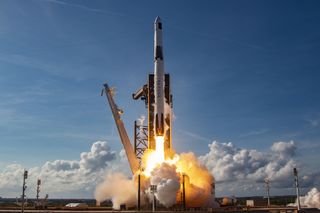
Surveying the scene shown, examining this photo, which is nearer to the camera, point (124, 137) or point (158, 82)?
point (158, 82)

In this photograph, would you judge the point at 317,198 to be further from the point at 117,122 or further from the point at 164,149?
the point at 117,122

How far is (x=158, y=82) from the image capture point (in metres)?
73.2

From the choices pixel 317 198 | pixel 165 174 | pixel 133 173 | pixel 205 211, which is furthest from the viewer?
pixel 317 198

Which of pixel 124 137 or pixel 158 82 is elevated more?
pixel 158 82

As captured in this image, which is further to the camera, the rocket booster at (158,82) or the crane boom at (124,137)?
→ the crane boom at (124,137)

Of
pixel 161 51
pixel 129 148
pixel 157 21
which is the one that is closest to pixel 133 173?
pixel 129 148

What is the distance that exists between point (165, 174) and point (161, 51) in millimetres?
24419

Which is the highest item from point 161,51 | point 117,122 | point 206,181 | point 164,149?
point 161,51

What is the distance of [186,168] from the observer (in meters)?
76.2

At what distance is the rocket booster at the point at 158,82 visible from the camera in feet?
237

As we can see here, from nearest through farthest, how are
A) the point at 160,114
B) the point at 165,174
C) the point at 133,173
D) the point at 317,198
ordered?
the point at 165,174
the point at 160,114
the point at 133,173
the point at 317,198

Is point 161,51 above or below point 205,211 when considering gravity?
above

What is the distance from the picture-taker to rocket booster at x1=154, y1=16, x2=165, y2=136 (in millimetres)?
72188

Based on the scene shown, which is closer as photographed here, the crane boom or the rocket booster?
the rocket booster
